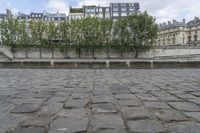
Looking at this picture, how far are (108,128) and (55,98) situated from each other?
2.07 meters

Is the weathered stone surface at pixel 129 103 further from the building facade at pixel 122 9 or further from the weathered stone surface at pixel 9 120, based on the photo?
the building facade at pixel 122 9

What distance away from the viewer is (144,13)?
57.0 metres

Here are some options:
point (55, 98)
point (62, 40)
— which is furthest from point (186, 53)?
point (55, 98)

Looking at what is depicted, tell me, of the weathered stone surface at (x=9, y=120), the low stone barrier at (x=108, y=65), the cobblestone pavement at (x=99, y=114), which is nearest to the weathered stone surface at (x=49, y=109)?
the cobblestone pavement at (x=99, y=114)

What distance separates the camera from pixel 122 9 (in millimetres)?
102500

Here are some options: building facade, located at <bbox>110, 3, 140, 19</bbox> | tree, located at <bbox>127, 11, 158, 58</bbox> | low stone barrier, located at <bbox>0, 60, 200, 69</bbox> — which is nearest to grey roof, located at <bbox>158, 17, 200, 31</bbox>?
building facade, located at <bbox>110, 3, 140, 19</bbox>

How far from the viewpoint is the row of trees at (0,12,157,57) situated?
178ft

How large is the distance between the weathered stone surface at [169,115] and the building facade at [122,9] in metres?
100

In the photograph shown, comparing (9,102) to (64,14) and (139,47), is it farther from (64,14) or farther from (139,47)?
(64,14)

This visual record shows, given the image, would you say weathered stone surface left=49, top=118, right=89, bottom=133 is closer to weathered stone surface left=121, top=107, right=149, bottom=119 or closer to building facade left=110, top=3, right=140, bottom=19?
weathered stone surface left=121, top=107, right=149, bottom=119

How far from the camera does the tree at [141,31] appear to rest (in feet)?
181

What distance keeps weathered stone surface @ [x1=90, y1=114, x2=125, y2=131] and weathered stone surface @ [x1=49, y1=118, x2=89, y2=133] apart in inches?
3.9

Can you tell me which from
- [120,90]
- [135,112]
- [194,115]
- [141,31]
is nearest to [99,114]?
[135,112]

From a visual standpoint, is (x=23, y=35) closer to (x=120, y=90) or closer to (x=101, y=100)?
(x=120, y=90)
